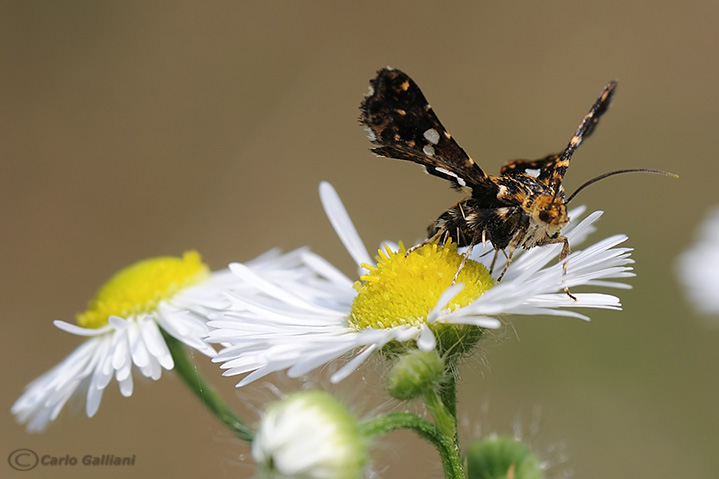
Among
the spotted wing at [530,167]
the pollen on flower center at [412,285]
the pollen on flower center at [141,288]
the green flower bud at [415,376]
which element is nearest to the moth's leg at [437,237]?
the pollen on flower center at [412,285]

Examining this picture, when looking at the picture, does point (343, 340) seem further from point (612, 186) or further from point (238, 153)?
point (238, 153)

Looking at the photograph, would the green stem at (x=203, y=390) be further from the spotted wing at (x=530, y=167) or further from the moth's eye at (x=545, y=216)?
the spotted wing at (x=530, y=167)

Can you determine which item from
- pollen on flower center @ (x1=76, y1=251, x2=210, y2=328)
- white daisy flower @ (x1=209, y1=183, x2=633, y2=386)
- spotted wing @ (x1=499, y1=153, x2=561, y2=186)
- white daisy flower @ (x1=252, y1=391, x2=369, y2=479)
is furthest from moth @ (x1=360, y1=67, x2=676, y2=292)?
pollen on flower center @ (x1=76, y1=251, x2=210, y2=328)

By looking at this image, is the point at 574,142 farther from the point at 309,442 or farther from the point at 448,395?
the point at 309,442

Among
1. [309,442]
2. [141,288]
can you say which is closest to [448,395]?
[309,442]

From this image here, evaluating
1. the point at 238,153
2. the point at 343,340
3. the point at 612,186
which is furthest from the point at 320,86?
the point at 343,340

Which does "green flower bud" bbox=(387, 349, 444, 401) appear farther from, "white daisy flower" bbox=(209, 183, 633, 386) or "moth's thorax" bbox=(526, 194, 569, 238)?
"moth's thorax" bbox=(526, 194, 569, 238)

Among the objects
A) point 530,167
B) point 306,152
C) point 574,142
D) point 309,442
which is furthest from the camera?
point 306,152
